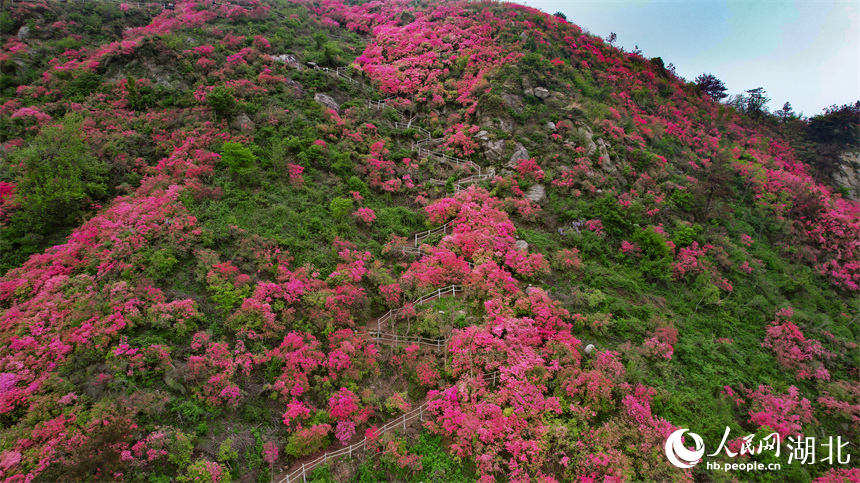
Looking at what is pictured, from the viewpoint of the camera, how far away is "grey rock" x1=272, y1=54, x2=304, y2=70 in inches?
1080

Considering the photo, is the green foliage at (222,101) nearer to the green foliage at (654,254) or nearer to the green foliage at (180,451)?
the green foliage at (180,451)

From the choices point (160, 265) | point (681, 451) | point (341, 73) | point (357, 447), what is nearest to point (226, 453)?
point (357, 447)

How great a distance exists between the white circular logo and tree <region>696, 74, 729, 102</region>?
42796 millimetres

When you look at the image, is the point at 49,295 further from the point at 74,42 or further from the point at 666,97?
the point at 666,97

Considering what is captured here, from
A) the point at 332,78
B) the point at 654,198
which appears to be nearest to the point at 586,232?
the point at 654,198

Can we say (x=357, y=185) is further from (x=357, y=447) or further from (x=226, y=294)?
Result: (x=357, y=447)

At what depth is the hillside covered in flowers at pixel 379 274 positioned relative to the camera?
1102cm

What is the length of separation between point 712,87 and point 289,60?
46.4m

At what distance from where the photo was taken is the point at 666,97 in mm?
34906

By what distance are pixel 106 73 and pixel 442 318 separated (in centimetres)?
2851

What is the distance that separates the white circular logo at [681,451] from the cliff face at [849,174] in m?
34.0

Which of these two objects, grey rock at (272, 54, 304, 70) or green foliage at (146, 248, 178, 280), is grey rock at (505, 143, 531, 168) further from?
green foliage at (146, 248, 178, 280)

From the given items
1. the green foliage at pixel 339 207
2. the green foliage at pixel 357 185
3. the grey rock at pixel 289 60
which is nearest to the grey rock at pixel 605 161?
the green foliage at pixel 357 185

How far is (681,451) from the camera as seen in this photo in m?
11.1
